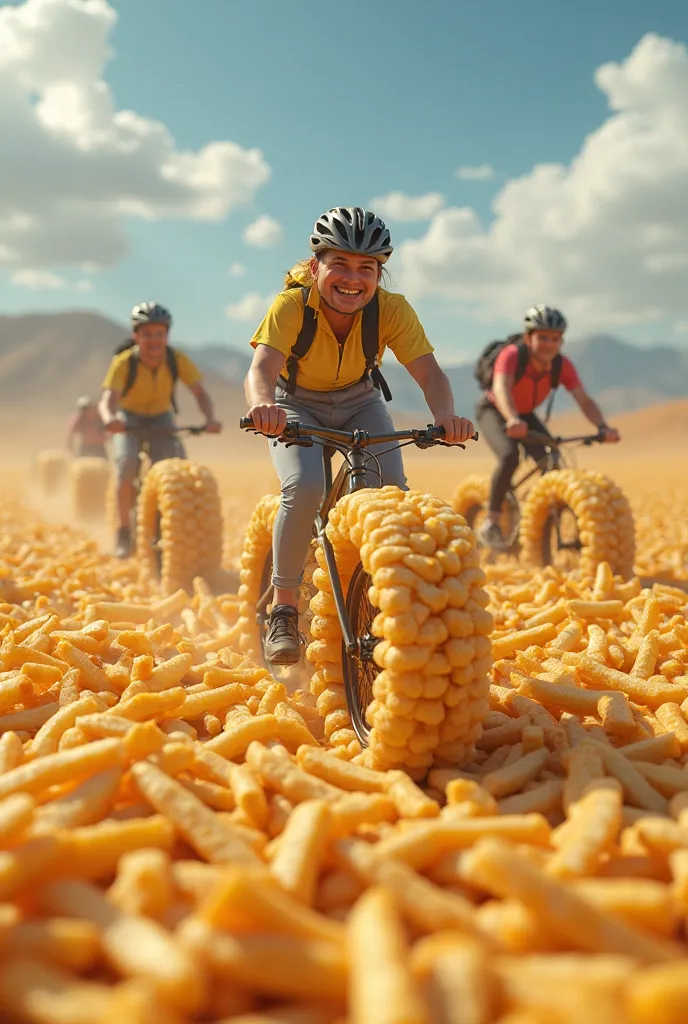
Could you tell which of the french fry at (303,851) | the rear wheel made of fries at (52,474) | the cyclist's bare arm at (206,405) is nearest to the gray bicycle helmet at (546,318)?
the cyclist's bare arm at (206,405)

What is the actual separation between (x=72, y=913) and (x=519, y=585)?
6.78 meters

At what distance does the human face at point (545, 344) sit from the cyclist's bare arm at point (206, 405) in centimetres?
430

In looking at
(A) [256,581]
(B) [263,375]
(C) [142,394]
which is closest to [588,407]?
(C) [142,394]

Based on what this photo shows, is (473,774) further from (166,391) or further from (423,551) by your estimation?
(166,391)

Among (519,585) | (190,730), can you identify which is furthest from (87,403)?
(190,730)

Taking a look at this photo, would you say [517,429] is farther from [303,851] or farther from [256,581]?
[303,851]

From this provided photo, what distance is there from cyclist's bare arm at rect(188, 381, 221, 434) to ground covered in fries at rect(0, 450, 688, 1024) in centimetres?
637

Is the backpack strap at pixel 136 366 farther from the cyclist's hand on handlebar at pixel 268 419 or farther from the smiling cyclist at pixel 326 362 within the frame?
the cyclist's hand on handlebar at pixel 268 419

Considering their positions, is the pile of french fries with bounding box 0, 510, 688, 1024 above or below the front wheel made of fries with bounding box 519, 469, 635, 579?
below

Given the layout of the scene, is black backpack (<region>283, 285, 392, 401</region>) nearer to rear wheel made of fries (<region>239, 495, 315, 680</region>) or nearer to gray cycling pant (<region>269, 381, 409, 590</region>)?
gray cycling pant (<region>269, 381, 409, 590</region>)

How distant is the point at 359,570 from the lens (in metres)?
4.49

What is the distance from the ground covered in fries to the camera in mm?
2039

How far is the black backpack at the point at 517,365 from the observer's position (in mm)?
10533

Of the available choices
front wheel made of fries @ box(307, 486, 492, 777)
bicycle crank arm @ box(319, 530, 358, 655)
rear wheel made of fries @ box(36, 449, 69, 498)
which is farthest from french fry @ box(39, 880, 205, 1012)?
rear wheel made of fries @ box(36, 449, 69, 498)
